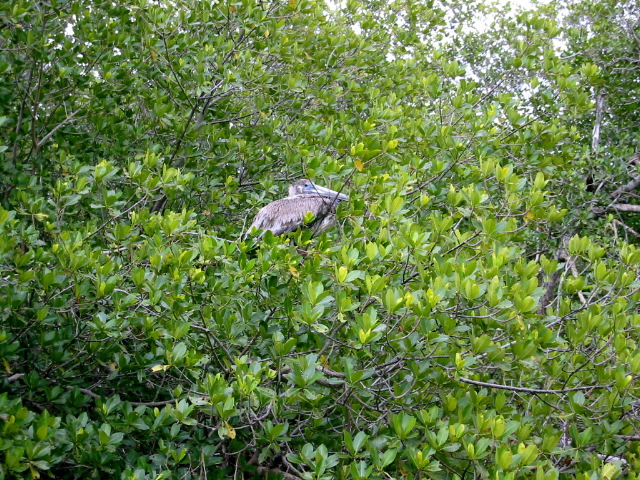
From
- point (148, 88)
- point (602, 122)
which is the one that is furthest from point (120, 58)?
point (602, 122)

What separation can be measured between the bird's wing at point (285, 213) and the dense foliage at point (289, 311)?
1.08ft

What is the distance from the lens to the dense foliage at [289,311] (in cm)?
332

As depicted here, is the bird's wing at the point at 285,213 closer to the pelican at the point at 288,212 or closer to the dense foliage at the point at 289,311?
the pelican at the point at 288,212

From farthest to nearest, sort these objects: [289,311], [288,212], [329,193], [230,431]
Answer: [288,212]
[329,193]
[289,311]
[230,431]

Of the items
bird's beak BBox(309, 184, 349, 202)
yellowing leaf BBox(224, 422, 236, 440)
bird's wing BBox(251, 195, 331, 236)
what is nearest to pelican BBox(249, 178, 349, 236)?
bird's wing BBox(251, 195, 331, 236)

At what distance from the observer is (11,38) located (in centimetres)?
586

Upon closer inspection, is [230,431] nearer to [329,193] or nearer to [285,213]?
[329,193]

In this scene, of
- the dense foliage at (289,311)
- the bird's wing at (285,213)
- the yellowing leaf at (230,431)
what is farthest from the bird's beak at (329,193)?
the yellowing leaf at (230,431)

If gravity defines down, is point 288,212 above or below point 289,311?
below

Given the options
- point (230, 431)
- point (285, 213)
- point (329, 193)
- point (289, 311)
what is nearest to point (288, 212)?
point (285, 213)

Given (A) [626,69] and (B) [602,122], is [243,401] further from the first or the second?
(B) [602,122]

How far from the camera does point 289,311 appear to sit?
3.50 meters

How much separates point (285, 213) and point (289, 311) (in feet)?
6.93

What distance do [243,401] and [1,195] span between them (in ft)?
11.6
